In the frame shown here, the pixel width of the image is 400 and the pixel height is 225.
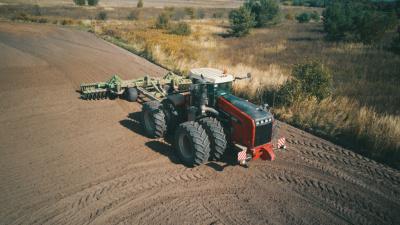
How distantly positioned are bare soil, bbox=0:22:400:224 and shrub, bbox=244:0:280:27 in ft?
120

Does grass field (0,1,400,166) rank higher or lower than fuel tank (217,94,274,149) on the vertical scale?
lower

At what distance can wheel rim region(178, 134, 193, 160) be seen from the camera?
329 inches

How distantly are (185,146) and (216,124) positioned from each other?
1.20 metres

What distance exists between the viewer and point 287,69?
738 inches

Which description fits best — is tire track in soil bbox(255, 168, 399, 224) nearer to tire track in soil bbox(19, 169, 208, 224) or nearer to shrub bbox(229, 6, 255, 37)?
tire track in soil bbox(19, 169, 208, 224)

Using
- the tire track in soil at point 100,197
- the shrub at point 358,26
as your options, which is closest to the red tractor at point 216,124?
the tire track in soil at point 100,197

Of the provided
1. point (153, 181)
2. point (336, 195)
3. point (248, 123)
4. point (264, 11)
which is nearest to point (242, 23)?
point (264, 11)

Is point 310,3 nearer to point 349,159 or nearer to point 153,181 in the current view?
point 349,159

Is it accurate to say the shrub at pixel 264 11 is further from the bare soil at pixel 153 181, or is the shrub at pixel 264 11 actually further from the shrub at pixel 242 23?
the bare soil at pixel 153 181

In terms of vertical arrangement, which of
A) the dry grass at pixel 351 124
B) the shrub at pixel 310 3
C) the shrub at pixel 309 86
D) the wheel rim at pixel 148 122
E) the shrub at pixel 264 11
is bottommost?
the dry grass at pixel 351 124

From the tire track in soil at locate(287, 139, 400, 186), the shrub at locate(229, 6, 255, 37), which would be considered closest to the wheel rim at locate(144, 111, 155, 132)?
the tire track in soil at locate(287, 139, 400, 186)

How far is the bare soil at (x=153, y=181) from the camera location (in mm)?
6625

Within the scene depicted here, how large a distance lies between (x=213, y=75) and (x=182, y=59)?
12513 mm

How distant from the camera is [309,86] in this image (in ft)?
41.6
